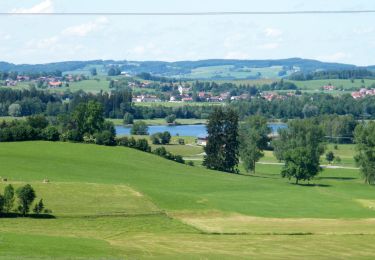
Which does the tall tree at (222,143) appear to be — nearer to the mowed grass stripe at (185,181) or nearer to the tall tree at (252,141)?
the tall tree at (252,141)

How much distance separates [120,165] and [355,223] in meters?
36.3

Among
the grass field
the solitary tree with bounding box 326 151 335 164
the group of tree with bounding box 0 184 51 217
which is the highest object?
the group of tree with bounding box 0 184 51 217

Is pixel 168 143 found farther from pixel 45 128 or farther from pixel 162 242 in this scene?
pixel 162 242

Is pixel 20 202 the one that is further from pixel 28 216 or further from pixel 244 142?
pixel 244 142

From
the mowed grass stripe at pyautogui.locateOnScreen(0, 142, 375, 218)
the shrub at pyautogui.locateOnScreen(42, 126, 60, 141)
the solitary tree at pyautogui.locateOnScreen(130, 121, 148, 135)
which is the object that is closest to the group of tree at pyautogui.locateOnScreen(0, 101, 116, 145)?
the shrub at pyautogui.locateOnScreen(42, 126, 60, 141)

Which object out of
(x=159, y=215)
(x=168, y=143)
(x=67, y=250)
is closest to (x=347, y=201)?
(x=159, y=215)

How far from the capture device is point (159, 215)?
70375 mm

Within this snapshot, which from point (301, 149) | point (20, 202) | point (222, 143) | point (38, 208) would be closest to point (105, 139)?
point (222, 143)

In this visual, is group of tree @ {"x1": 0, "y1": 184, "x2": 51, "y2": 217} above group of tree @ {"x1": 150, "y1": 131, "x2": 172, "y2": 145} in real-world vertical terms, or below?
above

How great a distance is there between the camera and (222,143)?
124375 mm

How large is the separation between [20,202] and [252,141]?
65.3 m

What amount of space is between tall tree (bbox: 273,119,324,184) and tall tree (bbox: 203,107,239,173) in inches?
262

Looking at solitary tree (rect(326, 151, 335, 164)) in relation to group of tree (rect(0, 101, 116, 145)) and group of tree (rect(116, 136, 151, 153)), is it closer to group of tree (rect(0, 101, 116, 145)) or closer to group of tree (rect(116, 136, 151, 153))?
group of tree (rect(116, 136, 151, 153))

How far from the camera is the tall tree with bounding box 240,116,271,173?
394ft
